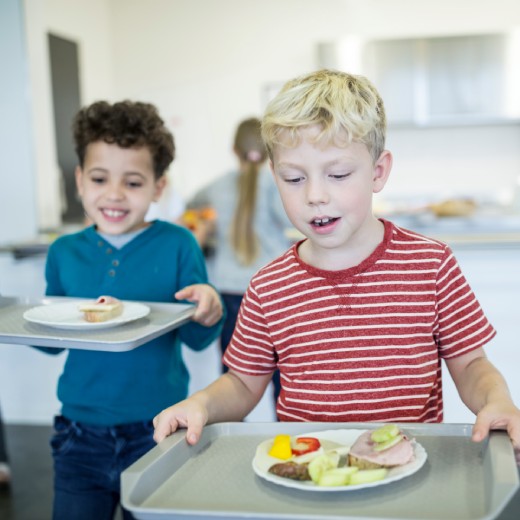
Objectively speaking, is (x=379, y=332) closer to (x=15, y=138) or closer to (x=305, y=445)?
(x=305, y=445)

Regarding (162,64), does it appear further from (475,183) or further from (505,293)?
(505,293)

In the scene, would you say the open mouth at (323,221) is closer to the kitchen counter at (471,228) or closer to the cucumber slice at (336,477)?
the cucumber slice at (336,477)

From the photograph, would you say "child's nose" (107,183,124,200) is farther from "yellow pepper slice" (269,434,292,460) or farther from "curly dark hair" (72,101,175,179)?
"yellow pepper slice" (269,434,292,460)

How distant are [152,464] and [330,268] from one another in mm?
467

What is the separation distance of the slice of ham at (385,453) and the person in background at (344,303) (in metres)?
0.20

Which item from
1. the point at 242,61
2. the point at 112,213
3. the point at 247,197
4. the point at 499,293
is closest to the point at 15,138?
the point at 247,197

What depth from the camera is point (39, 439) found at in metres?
3.17

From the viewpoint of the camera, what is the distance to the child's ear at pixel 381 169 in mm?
1143

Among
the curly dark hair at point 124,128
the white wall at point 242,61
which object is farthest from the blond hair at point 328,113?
the white wall at point 242,61

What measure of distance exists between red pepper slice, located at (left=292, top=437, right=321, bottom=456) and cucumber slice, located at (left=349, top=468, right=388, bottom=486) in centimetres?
10

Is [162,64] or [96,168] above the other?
[162,64]

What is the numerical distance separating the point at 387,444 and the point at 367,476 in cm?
7

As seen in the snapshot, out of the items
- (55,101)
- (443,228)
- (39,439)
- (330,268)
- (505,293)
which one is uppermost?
(55,101)

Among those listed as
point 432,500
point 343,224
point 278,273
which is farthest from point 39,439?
point 432,500
